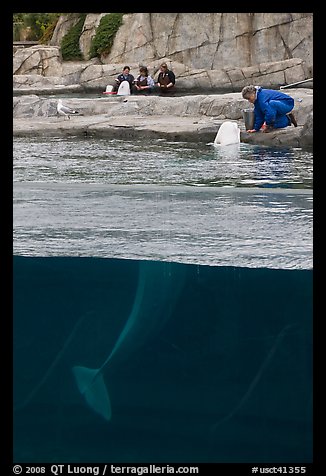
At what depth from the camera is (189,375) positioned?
3223 millimetres

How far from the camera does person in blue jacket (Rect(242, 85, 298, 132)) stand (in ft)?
35.2

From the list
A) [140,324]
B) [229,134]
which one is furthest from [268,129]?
[140,324]

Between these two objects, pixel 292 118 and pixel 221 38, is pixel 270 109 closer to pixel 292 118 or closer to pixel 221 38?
pixel 292 118

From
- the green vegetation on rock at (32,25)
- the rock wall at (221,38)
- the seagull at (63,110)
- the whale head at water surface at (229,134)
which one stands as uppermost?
the green vegetation on rock at (32,25)

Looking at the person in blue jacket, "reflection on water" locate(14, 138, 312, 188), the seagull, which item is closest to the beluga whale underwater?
"reflection on water" locate(14, 138, 312, 188)

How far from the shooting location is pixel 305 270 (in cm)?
321

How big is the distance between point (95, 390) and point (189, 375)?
388 millimetres

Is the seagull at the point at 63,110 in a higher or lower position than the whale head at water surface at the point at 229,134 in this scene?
higher

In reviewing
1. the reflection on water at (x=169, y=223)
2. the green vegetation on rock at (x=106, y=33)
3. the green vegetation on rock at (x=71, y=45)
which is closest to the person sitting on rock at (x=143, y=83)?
the green vegetation on rock at (x=106, y=33)

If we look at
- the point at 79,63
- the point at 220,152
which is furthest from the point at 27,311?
the point at 79,63

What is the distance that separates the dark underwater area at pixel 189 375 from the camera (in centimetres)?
321

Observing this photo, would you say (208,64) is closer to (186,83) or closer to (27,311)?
(186,83)

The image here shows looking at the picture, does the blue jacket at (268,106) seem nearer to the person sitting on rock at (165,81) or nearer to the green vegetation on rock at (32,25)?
the person sitting on rock at (165,81)

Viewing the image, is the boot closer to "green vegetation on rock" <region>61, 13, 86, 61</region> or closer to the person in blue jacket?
the person in blue jacket
